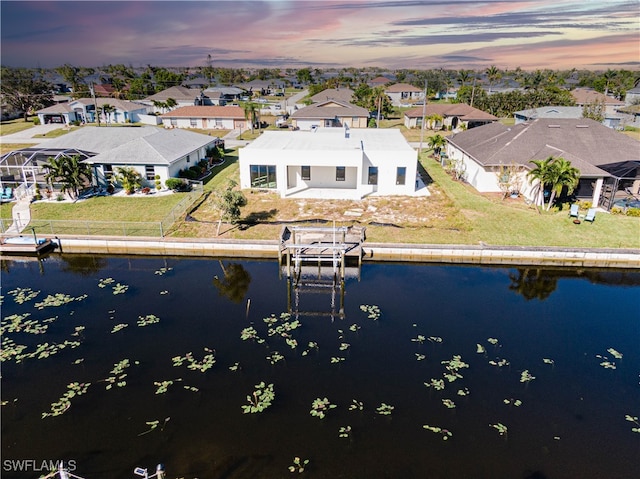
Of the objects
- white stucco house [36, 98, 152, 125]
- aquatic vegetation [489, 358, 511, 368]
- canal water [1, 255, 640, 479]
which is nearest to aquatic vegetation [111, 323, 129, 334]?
canal water [1, 255, 640, 479]

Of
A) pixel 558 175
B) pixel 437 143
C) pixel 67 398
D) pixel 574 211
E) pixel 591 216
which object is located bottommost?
pixel 67 398

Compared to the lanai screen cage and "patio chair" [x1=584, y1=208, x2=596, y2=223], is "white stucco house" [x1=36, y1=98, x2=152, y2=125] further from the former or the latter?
"patio chair" [x1=584, y1=208, x2=596, y2=223]

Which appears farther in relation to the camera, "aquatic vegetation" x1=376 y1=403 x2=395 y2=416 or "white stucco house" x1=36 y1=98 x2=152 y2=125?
"white stucco house" x1=36 y1=98 x2=152 y2=125

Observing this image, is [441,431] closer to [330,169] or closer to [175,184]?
[330,169]

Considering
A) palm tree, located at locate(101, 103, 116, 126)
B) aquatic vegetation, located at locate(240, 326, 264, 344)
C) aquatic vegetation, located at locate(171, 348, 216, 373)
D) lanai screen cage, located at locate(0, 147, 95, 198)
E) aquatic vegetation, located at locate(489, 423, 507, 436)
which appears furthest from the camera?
palm tree, located at locate(101, 103, 116, 126)

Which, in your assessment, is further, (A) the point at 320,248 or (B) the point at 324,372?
(A) the point at 320,248

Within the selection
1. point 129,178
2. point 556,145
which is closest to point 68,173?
point 129,178

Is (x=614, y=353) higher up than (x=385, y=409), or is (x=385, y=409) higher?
(x=614, y=353)
